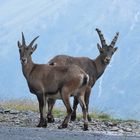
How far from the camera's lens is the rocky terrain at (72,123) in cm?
1720

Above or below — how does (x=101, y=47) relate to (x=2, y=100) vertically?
above

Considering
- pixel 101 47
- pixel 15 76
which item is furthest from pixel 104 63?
pixel 15 76

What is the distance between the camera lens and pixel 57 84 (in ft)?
57.4

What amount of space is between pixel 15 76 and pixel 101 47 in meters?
151

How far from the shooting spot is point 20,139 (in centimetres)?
1326

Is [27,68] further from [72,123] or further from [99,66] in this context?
[99,66]

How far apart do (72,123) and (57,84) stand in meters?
1.43

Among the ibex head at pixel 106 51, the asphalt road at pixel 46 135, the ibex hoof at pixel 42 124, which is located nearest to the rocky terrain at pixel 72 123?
the ibex hoof at pixel 42 124

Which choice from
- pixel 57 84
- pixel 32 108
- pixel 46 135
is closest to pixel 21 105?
pixel 32 108

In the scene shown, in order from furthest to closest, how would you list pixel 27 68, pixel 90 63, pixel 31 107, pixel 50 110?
pixel 31 107
pixel 90 63
pixel 50 110
pixel 27 68

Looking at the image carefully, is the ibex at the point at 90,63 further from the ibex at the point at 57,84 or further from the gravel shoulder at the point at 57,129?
the ibex at the point at 57,84

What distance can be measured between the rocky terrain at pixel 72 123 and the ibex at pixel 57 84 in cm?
42

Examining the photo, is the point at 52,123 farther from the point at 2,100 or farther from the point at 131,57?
the point at 131,57

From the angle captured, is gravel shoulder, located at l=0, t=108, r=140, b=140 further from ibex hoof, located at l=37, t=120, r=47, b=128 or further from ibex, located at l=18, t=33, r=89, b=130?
ibex, located at l=18, t=33, r=89, b=130
